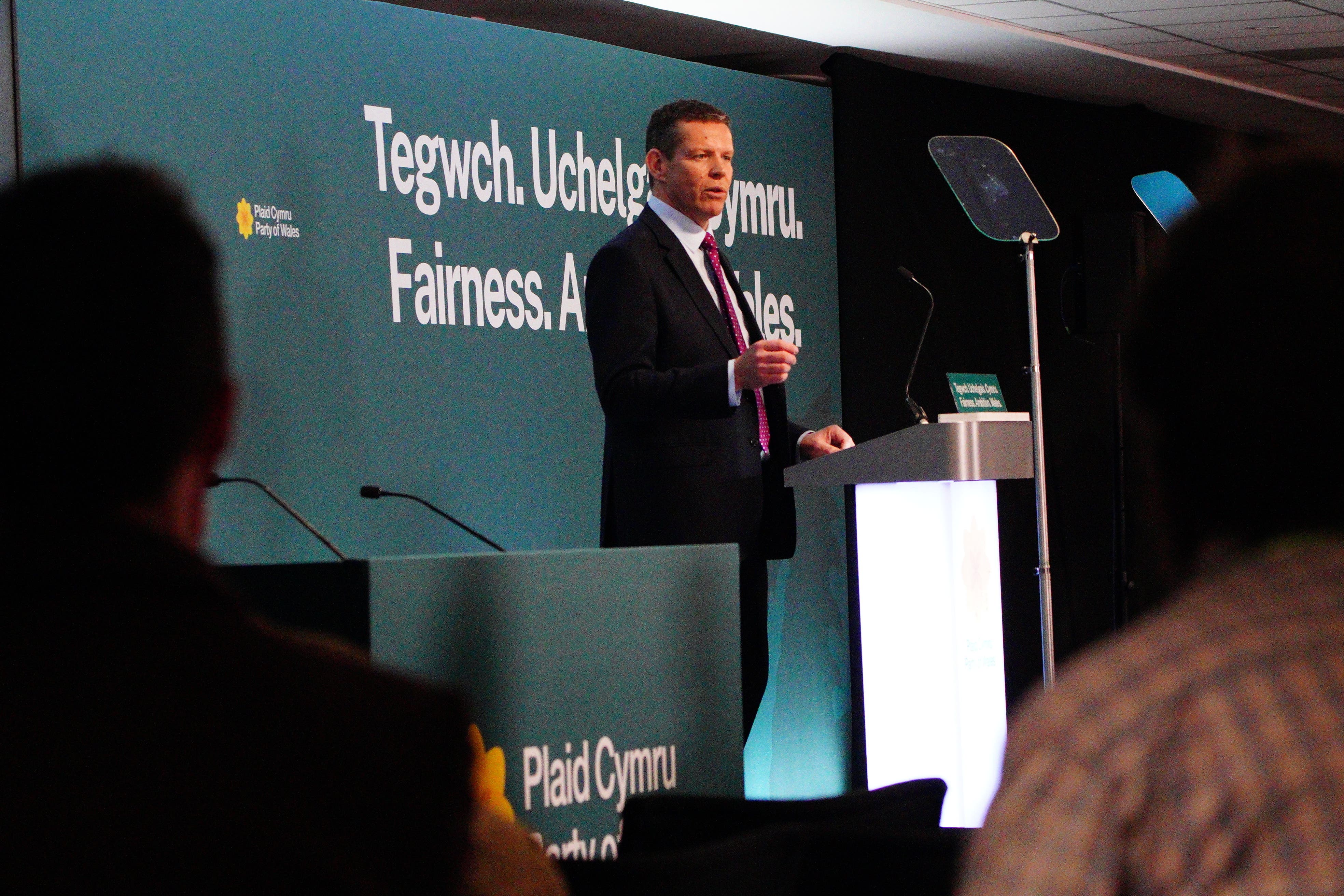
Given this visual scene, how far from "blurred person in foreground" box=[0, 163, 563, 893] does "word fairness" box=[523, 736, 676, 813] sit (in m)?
1.24

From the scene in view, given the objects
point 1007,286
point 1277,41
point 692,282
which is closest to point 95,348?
point 692,282

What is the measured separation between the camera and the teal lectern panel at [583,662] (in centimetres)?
194

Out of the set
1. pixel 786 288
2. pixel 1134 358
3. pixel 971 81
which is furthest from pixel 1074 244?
pixel 1134 358

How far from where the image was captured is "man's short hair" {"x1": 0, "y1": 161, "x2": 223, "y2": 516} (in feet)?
2.55

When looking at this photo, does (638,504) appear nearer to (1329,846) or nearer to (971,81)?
(1329,846)

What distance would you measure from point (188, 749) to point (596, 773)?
4.70 ft

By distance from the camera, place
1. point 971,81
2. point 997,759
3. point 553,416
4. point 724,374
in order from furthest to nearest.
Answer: point 971,81 → point 553,416 → point 997,759 → point 724,374

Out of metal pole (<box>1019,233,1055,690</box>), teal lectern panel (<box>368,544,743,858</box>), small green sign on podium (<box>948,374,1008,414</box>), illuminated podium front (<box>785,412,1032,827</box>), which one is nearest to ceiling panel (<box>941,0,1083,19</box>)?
small green sign on podium (<box>948,374,1008,414</box>)

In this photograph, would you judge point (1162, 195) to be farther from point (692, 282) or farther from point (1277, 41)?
point (1277, 41)

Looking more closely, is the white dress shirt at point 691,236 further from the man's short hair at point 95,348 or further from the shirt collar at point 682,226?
the man's short hair at point 95,348

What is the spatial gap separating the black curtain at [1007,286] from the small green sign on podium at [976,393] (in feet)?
0.26

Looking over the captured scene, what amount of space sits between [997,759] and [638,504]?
1087 mm

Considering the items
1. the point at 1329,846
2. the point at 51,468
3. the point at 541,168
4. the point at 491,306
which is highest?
the point at 541,168

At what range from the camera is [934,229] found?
6.73 m
